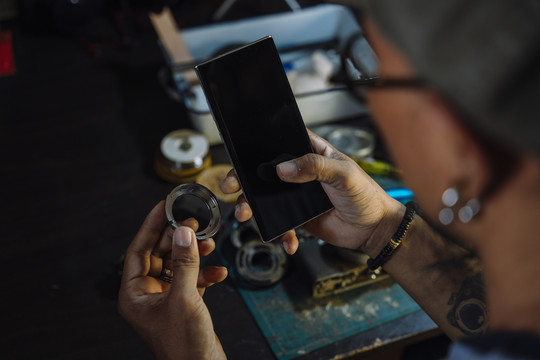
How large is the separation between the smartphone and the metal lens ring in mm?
85

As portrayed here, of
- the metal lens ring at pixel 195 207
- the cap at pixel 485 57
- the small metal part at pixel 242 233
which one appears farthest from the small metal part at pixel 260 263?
the cap at pixel 485 57

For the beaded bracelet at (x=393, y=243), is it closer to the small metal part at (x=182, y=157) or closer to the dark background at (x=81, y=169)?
the dark background at (x=81, y=169)

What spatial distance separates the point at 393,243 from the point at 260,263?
26 cm

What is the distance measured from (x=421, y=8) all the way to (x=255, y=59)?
443 millimetres

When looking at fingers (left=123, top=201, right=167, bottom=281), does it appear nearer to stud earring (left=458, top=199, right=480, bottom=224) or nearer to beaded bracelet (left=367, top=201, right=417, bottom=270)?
beaded bracelet (left=367, top=201, right=417, bottom=270)

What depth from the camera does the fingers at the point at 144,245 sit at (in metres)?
0.78

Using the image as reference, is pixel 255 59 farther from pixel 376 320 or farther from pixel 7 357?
pixel 7 357

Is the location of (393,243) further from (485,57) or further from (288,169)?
(485,57)

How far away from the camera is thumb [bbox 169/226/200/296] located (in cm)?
69

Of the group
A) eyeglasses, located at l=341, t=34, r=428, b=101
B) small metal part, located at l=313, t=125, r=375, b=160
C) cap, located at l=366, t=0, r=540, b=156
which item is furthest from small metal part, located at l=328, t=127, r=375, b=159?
cap, located at l=366, t=0, r=540, b=156

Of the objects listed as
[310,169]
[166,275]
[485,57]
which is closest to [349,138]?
[310,169]

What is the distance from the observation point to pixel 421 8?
1.26ft

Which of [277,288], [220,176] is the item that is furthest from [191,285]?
[220,176]

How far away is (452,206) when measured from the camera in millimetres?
483
